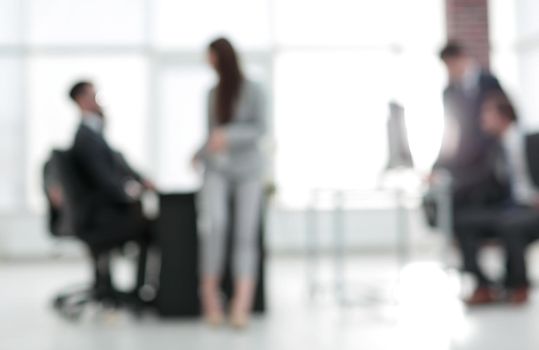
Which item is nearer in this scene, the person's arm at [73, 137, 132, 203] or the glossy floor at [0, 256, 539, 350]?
the glossy floor at [0, 256, 539, 350]

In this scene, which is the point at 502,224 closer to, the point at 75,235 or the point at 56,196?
the point at 75,235

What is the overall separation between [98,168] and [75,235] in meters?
0.34

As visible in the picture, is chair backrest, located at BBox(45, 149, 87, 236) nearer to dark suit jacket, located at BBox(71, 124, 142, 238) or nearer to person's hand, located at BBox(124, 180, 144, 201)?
dark suit jacket, located at BBox(71, 124, 142, 238)

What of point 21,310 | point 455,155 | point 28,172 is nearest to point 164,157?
point 28,172

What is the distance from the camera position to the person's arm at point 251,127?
3.02 m

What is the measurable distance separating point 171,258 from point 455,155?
5.20ft

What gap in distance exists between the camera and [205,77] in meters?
7.18

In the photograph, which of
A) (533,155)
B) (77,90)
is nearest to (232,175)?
(77,90)

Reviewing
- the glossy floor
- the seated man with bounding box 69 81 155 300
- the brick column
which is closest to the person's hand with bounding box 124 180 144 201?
the seated man with bounding box 69 81 155 300

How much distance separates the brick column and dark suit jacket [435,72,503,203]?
3581 millimetres

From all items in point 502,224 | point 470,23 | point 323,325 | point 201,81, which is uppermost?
point 470,23

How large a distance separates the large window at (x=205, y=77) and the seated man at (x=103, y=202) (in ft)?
11.1

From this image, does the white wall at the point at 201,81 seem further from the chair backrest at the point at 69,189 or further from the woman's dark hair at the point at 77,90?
the chair backrest at the point at 69,189

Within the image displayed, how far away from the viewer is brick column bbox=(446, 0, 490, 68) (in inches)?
281
